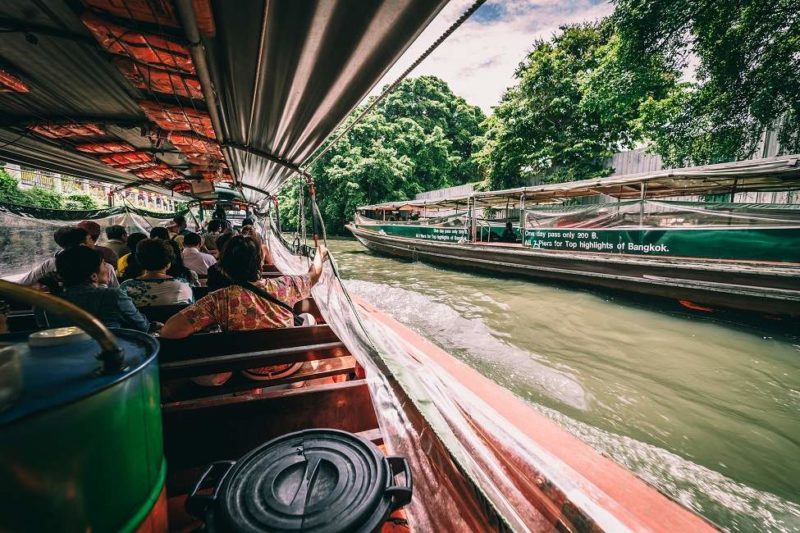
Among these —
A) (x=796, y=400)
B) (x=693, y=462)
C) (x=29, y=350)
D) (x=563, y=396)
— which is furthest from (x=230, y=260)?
(x=796, y=400)

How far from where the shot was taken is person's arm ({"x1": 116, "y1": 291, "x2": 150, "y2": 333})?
218cm

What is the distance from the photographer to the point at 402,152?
2366 cm

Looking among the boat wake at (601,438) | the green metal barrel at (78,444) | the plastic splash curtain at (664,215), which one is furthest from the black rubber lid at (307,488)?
the plastic splash curtain at (664,215)

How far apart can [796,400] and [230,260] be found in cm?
591

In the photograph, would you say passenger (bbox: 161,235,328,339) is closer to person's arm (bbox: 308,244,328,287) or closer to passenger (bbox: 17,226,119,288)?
person's arm (bbox: 308,244,328,287)

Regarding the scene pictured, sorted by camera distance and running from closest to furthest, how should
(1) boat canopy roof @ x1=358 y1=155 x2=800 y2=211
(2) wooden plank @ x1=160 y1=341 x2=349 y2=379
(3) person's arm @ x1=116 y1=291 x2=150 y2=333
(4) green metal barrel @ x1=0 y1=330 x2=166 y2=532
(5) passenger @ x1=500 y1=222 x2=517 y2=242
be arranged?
(4) green metal barrel @ x1=0 y1=330 x2=166 y2=532 < (2) wooden plank @ x1=160 y1=341 x2=349 y2=379 < (3) person's arm @ x1=116 y1=291 x2=150 y2=333 < (1) boat canopy roof @ x1=358 y1=155 x2=800 y2=211 < (5) passenger @ x1=500 y1=222 x2=517 y2=242

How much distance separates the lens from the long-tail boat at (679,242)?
5559 millimetres

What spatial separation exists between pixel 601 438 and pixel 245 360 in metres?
3.20

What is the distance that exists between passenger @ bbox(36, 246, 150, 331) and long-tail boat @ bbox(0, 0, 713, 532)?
23.1 inches

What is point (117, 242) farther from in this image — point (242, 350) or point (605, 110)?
point (605, 110)

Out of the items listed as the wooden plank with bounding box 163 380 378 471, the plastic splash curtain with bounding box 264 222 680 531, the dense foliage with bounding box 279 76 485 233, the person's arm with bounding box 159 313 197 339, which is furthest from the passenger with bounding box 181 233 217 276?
the dense foliage with bounding box 279 76 485 233

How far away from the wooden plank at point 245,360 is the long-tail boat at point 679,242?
7.26 metres

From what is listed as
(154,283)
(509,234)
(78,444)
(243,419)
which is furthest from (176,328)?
(509,234)

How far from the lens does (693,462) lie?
9.11 ft
